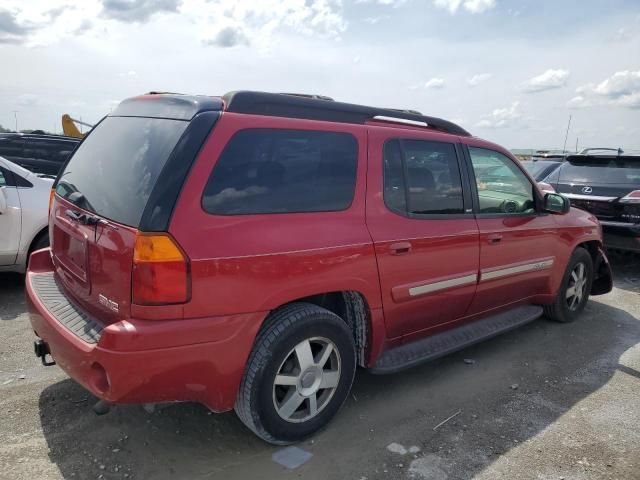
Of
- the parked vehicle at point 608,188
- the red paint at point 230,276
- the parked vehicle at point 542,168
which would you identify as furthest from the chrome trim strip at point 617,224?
the red paint at point 230,276

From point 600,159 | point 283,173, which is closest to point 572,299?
point 600,159

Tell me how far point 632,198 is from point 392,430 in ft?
17.0

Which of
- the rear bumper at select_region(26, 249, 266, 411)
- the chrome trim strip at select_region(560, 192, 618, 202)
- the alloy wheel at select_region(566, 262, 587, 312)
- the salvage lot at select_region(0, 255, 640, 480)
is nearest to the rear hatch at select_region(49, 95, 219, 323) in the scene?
the rear bumper at select_region(26, 249, 266, 411)

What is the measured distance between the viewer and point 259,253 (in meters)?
2.53

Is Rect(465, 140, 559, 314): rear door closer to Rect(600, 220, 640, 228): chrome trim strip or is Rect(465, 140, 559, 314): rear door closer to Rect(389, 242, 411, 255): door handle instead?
Rect(389, 242, 411, 255): door handle

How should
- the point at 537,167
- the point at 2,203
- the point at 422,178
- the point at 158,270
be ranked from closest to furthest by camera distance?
the point at 158,270 < the point at 422,178 < the point at 2,203 < the point at 537,167

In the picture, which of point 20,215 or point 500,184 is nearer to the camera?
point 500,184

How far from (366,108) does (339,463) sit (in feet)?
6.84

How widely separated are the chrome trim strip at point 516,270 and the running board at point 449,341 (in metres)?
0.39

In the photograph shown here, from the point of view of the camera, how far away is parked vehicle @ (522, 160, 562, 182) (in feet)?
27.7

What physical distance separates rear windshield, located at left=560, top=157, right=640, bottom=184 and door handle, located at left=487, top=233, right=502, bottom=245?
4.15 meters

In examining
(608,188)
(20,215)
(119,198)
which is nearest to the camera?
(119,198)

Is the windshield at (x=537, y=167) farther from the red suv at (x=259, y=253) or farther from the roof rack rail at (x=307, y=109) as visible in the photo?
the roof rack rail at (x=307, y=109)

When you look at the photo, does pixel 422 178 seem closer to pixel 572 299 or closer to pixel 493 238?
pixel 493 238
